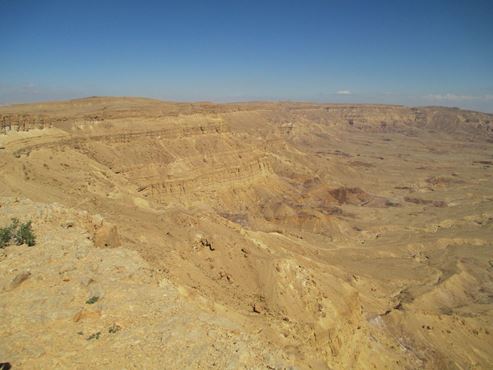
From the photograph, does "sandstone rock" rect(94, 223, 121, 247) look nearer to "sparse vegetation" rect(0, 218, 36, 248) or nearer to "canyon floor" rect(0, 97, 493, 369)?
"canyon floor" rect(0, 97, 493, 369)

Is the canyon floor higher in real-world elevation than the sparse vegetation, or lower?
lower

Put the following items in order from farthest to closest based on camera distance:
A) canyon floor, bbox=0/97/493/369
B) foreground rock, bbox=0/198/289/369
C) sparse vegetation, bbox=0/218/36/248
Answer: sparse vegetation, bbox=0/218/36/248, canyon floor, bbox=0/97/493/369, foreground rock, bbox=0/198/289/369

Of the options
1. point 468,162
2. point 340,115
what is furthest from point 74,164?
point 340,115

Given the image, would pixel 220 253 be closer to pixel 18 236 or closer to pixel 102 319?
pixel 18 236

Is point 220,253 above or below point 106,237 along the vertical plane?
below

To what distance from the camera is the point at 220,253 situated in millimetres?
20031

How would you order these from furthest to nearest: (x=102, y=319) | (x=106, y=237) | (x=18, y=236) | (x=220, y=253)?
(x=220, y=253)
(x=106, y=237)
(x=18, y=236)
(x=102, y=319)

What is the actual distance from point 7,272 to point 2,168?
17.8 m

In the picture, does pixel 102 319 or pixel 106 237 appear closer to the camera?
pixel 102 319

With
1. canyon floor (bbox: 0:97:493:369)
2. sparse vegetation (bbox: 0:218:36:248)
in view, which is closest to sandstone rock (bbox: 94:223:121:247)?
canyon floor (bbox: 0:97:493:369)

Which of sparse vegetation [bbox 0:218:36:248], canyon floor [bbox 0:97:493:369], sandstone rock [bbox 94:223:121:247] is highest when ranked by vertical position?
sparse vegetation [bbox 0:218:36:248]

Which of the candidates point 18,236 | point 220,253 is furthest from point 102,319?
point 220,253

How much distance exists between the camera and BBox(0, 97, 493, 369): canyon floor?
31.3ft

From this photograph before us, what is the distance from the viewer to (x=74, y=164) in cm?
3688
